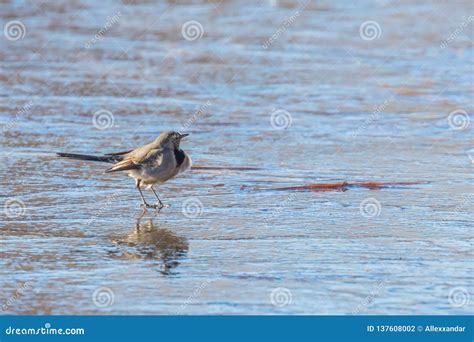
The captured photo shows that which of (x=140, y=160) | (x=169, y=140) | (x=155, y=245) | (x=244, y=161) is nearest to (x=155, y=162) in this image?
(x=140, y=160)

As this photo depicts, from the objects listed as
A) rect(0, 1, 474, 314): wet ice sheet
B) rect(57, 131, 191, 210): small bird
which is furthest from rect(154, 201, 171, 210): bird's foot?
rect(0, 1, 474, 314): wet ice sheet

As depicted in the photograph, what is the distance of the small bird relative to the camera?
8516 mm

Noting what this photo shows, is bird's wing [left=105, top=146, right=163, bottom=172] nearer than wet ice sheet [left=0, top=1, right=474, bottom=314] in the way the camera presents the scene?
No

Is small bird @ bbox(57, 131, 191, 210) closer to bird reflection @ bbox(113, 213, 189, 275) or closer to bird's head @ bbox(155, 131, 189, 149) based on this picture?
bird's head @ bbox(155, 131, 189, 149)

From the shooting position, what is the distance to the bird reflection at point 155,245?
22.7ft

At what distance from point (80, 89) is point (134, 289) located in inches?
276

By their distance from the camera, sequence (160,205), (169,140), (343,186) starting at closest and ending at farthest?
(160,205) < (169,140) < (343,186)

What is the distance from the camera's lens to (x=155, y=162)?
8.55 metres

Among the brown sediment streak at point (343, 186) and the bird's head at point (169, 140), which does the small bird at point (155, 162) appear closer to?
the bird's head at point (169, 140)

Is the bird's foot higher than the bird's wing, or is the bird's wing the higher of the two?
the bird's wing

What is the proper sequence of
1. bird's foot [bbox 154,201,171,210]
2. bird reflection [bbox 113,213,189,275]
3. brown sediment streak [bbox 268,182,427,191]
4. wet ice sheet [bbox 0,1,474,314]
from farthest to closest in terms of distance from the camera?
brown sediment streak [bbox 268,182,427,191], bird's foot [bbox 154,201,171,210], bird reflection [bbox 113,213,189,275], wet ice sheet [bbox 0,1,474,314]

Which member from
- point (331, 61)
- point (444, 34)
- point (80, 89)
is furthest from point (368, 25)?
point (80, 89)

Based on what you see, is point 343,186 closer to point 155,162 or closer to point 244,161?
point 244,161

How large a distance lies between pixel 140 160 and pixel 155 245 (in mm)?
1460
